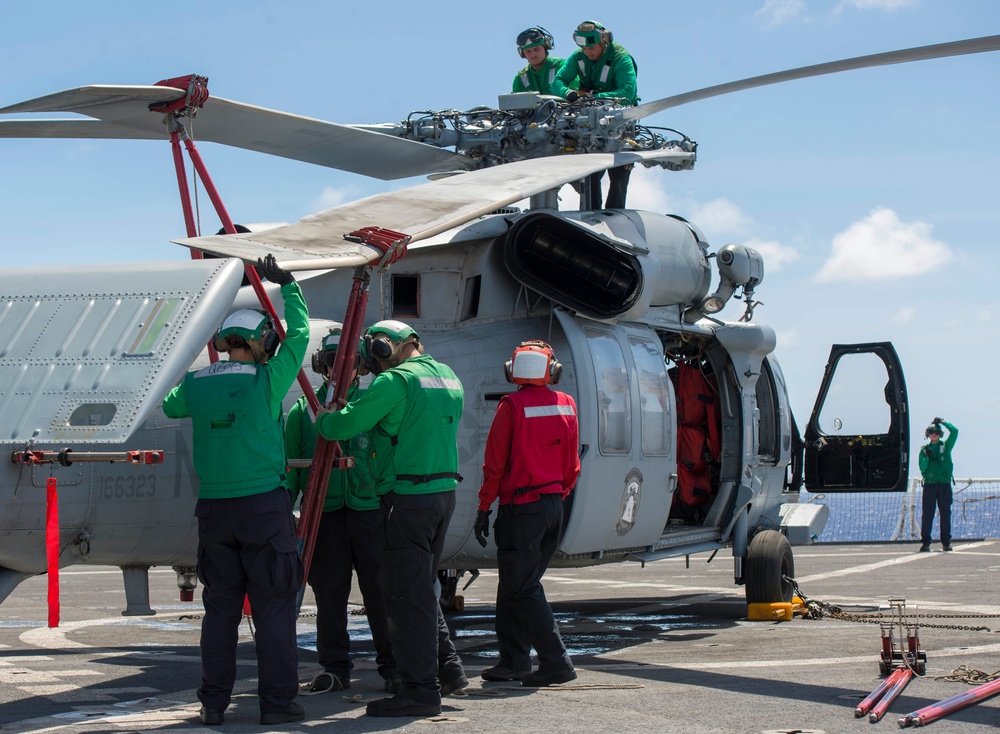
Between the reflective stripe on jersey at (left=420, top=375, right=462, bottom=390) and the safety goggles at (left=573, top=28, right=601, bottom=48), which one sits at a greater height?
the safety goggles at (left=573, top=28, right=601, bottom=48)

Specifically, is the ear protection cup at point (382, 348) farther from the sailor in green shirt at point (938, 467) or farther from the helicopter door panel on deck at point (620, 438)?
the sailor in green shirt at point (938, 467)

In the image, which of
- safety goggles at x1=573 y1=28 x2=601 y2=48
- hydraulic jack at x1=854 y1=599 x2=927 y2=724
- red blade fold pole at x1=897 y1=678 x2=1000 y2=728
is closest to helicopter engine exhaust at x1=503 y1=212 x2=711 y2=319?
safety goggles at x1=573 y1=28 x2=601 y2=48

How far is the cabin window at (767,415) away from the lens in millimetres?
12664

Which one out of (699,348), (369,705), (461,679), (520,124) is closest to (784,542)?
(699,348)

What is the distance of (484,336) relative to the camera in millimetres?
9219

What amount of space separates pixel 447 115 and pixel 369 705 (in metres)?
5.48

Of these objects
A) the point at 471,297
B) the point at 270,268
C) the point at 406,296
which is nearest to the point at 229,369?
the point at 270,268

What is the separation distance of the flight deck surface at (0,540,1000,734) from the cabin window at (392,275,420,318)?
8.16 ft

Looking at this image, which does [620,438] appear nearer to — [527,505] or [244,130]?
[527,505]

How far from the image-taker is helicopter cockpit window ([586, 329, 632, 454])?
368 inches

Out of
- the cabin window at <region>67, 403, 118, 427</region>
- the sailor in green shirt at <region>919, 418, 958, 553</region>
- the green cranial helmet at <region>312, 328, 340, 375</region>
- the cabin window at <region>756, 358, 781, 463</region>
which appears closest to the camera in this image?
the cabin window at <region>67, 403, 118, 427</region>

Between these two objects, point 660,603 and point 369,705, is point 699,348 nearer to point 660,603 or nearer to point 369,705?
point 660,603

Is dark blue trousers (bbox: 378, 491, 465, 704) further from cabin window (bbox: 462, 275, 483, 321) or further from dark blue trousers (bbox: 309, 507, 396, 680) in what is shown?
cabin window (bbox: 462, 275, 483, 321)

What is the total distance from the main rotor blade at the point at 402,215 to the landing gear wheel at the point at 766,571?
13.7 feet
